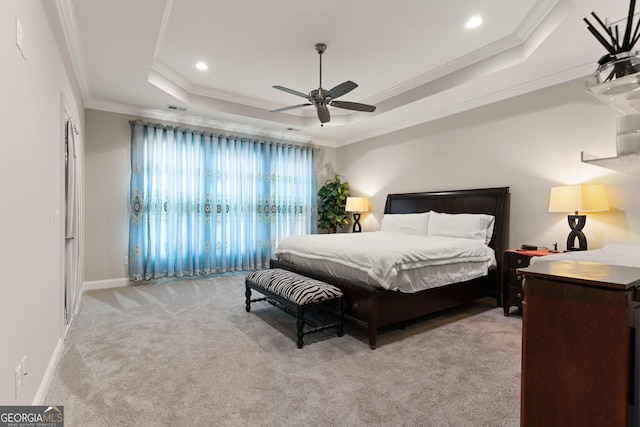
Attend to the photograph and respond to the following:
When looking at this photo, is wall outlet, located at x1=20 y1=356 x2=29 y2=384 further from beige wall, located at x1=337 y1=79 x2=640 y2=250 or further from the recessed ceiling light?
beige wall, located at x1=337 y1=79 x2=640 y2=250

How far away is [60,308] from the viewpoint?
100 inches

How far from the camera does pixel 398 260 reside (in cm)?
278

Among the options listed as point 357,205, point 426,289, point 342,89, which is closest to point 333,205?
point 357,205

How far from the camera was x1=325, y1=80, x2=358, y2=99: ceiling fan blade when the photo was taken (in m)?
3.04

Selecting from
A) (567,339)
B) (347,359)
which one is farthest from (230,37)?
(567,339)

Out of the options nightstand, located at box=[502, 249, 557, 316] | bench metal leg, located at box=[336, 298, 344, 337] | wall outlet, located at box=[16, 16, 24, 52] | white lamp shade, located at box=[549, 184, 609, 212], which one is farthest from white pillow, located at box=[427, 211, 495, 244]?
wall outlet, located at box=[16, 16, 24, 52]

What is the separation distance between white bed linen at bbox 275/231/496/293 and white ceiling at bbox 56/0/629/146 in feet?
6.72

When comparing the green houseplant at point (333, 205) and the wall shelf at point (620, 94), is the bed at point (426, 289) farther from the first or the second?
the wall shelf at point (620, 94)

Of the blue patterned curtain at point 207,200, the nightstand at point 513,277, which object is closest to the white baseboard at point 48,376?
the blue patterned curtain at point 207,200

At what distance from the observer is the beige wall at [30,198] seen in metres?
1.40

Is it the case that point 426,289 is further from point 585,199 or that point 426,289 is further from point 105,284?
point 105,284

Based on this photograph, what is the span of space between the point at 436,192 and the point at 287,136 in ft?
9.79

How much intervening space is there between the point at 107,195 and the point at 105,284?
1.28 meters

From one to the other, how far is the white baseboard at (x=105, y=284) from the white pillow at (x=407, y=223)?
13.3 ft
